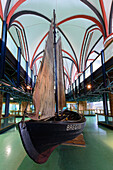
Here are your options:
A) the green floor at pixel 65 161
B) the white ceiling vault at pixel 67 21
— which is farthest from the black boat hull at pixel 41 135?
the white ceiling vault at pixel 67 21

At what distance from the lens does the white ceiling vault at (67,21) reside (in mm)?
9898

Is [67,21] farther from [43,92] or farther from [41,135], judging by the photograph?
[41,135]

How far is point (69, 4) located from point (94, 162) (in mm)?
17217

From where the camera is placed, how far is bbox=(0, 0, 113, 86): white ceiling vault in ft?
32.5

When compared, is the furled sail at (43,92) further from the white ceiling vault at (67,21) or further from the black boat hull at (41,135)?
the white ceiling vault at (67,21)

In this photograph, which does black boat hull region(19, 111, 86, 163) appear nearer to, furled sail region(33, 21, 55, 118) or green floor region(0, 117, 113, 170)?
furled sail region(33, 21, 55, 118)

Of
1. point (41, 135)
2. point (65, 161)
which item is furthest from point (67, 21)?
point (65, 161)

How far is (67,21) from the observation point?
51.4 ft

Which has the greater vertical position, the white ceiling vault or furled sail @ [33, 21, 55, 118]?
the white ceiling vault

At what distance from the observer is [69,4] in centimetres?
1298

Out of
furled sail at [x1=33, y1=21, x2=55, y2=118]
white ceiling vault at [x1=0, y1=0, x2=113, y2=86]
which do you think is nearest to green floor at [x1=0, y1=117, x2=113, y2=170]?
furled sail at [x1=33, y1=21, x2=55, y2=118]

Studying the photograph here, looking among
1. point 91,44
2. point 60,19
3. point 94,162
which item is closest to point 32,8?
point 60,19

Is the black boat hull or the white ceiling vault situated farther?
the white ceiling vault

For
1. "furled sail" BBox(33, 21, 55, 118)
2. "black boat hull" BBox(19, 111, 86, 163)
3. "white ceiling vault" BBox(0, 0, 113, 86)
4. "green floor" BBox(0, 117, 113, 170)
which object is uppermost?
"white ceiling vault" BBox(0, 0, 113, 86)
